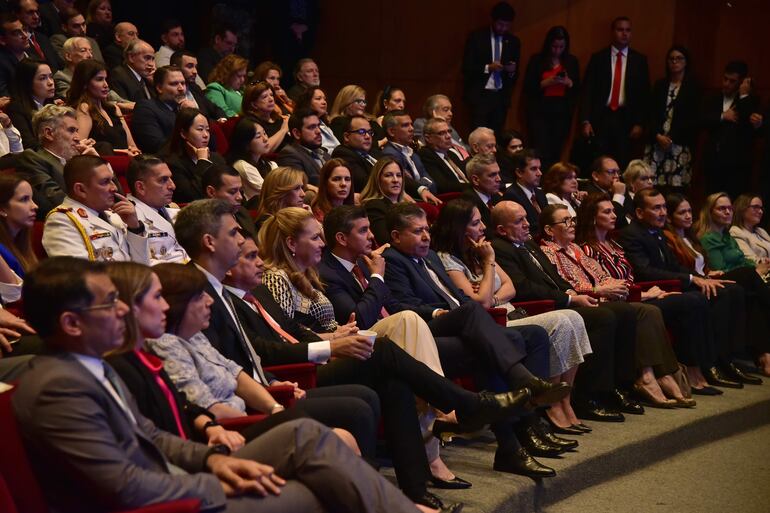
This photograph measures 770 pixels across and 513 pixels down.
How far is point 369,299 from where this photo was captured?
3.97 meters

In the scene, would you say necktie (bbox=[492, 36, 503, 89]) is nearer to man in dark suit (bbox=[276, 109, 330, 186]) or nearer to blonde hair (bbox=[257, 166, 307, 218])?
man in dark suit (bbox=[276, 109, 330, 186])

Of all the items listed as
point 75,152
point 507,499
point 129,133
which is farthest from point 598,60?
point 507,499

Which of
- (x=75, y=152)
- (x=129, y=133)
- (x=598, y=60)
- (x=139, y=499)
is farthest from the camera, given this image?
(x=598, y=60)

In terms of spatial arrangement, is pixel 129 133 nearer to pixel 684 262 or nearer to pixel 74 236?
pixel 74 236

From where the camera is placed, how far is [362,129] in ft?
19.5

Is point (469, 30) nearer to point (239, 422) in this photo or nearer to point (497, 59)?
point (497, 59)

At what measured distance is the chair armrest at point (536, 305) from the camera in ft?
15.4

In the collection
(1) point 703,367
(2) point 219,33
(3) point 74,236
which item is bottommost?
(1) point 703,367

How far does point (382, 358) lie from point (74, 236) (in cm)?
113

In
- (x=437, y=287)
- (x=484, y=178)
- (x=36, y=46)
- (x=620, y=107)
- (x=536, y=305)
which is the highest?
(x=36, y=46)

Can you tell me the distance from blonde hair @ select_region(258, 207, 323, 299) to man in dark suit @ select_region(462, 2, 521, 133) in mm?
4470

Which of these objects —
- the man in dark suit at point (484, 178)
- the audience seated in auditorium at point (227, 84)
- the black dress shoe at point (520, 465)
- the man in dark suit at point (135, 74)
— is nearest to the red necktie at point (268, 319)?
the black dress shoe at point (520, 465)

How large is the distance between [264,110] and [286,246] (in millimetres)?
2264

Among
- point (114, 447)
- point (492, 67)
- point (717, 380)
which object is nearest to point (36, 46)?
point (492, 67)
